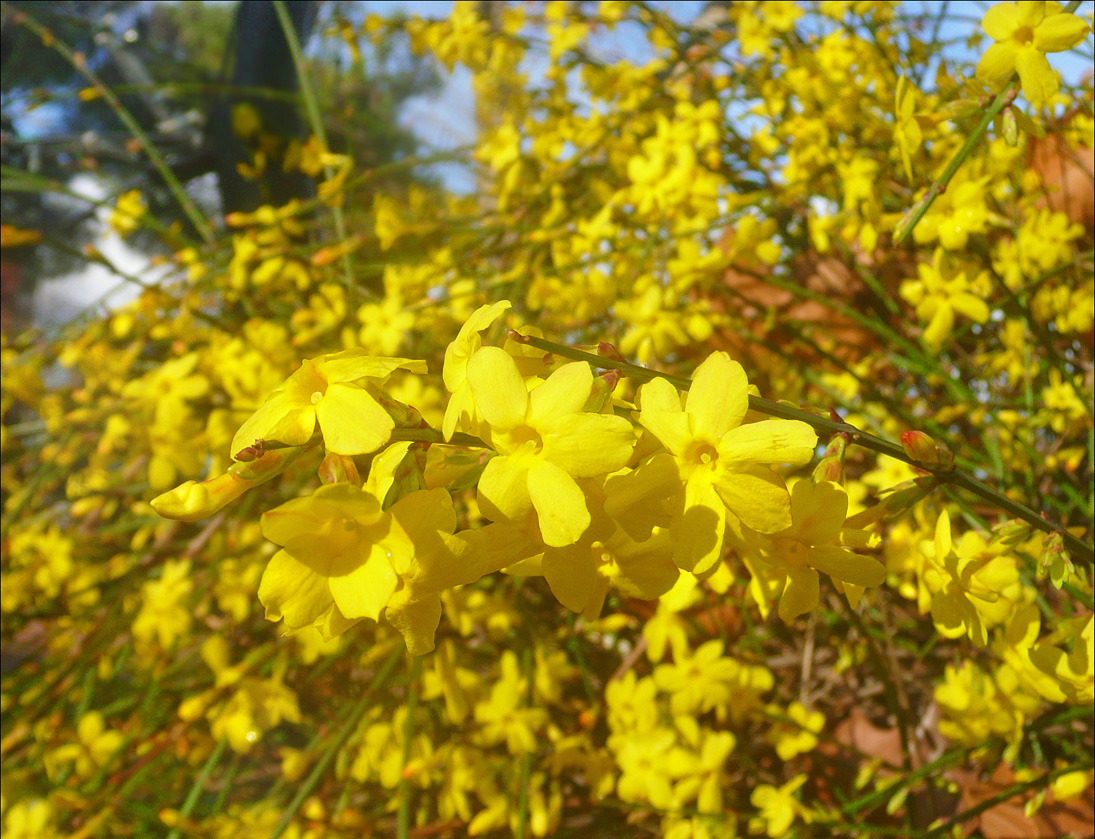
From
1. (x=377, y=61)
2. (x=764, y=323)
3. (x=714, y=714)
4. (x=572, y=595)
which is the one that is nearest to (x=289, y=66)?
(x=377, y=61)

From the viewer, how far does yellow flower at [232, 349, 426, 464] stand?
408 millimetres

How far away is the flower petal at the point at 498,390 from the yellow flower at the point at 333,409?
0.04 m

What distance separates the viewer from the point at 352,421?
42cm

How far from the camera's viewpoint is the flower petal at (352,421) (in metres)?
0.40

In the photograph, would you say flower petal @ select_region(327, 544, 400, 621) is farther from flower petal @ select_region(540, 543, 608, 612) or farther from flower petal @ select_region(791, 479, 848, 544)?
flower petal @ select_region(791, 479, 848, 544)

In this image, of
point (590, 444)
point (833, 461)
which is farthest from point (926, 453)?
point (590, 444)

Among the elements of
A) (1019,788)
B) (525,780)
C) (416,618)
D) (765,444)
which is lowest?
(525,780)

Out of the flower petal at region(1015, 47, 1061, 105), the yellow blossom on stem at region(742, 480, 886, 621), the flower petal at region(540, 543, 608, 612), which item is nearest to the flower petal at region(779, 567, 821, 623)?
the yellow blossom on stem at region(742, 480, 886, 621)

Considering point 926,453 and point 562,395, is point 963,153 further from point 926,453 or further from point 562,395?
point 562,395

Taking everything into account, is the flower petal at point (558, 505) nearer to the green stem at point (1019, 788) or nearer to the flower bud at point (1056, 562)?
the flower bud at point (1056, 562)

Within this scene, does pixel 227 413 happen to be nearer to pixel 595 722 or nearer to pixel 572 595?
pixel 595 722

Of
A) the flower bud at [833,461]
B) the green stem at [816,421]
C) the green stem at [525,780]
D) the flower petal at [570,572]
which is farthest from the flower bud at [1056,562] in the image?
the green stem at [525,780]

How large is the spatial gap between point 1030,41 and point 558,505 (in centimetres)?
58

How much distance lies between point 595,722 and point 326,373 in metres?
0.89
